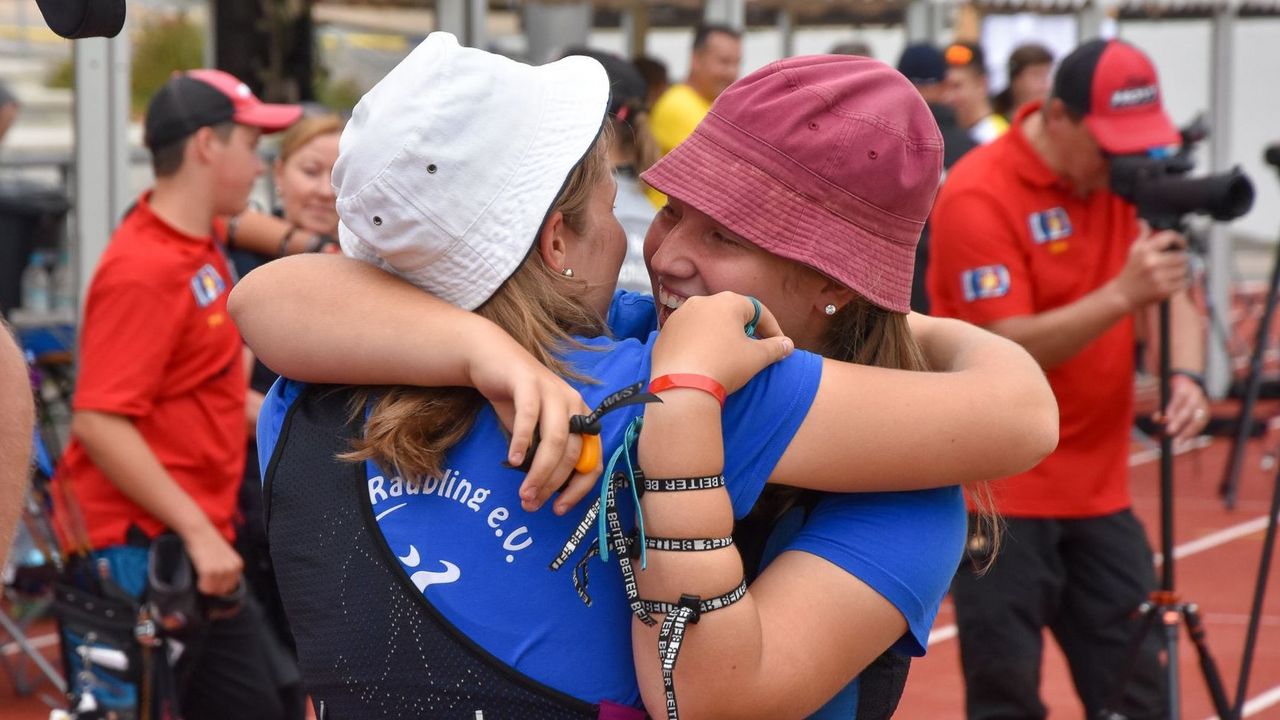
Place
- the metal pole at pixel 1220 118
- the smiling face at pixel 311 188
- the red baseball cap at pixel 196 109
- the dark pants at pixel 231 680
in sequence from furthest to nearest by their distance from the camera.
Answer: the metal pole at pixel 1220 118 < the smiling face at pixel 311 188 < the red baseball cap at pixel 196 109 < the dark pants at pixel 231 680

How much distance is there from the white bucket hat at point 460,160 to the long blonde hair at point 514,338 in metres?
0.03

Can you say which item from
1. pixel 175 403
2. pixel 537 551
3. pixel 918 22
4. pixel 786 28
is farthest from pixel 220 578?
pixel 786 28

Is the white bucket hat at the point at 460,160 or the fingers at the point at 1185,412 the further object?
the fingers at the point at 1185,412

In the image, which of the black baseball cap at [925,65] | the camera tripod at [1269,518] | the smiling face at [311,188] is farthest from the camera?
the black baseball cap at [925,65]

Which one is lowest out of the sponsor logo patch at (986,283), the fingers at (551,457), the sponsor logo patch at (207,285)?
the sponsor logo patch at (207,285)

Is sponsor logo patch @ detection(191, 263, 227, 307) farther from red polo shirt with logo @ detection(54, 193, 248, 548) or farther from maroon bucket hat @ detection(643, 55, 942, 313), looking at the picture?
maroon bucket hat @ detection(643, 55, 942, 313)

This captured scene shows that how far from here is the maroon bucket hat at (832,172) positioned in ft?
5.51

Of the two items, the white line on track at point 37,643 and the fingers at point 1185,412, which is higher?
the fingers at point 1185,412

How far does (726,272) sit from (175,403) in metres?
2.79

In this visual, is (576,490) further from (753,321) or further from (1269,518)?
(1269,518)

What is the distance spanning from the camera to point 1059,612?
13.9 feet

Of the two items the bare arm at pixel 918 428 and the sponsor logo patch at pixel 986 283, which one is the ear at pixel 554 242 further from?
the sponsor logo patch at pixel 986 283

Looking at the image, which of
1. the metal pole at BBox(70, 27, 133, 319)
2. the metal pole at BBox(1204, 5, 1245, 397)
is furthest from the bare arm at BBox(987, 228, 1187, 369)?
the metal pole at BBox(1204, 5, 1245, 397)

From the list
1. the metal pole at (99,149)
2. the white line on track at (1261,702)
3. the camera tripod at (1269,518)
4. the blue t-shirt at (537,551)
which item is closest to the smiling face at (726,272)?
the blue t-shirt at (537,551)
